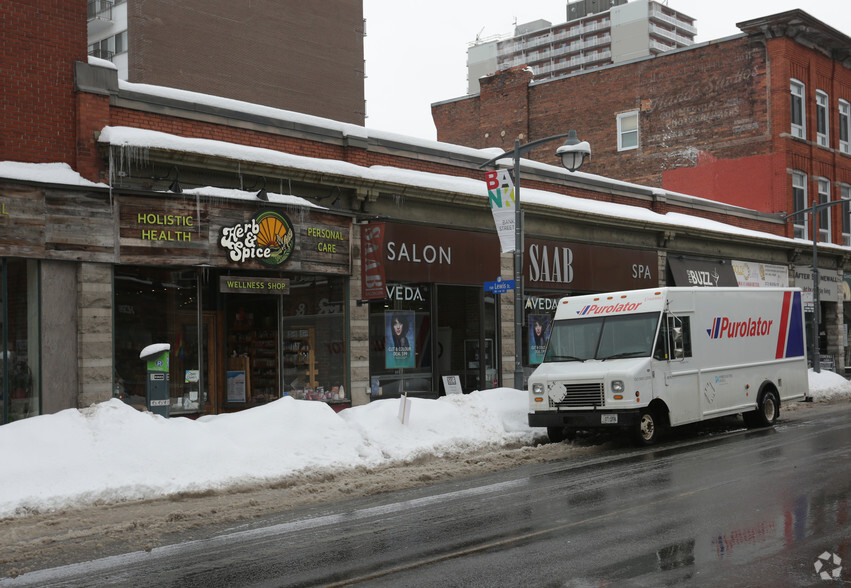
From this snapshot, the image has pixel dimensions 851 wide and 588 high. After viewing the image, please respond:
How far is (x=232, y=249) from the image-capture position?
16.5 metres

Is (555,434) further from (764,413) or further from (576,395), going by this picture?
(764,413)

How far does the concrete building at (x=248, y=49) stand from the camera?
40094 millimetres

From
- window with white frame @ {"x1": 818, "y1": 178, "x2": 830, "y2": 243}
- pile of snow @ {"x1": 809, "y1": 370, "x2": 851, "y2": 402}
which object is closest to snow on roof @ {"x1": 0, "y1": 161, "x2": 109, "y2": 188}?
pile of snow @ {"x1": 809, "y1": 370, "x2": 851, "y2": 402}

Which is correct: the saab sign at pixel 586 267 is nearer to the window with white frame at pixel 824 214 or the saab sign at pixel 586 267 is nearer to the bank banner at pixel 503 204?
the bank banner at pixel 503 204

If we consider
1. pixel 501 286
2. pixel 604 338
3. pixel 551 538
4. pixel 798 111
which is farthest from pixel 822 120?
pixel 551 538

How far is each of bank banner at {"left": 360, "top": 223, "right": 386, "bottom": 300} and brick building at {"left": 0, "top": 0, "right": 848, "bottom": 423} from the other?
0.05 meters

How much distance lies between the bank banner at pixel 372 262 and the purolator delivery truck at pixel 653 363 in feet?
13.1

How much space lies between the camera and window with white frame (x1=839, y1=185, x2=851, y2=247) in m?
40.5

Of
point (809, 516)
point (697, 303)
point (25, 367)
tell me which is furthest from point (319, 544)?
point (697, 303)

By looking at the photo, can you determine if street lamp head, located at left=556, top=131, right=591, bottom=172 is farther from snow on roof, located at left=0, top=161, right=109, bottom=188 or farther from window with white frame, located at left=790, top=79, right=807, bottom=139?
window with white frame, located at left=790, top=79, right=807, bottom=139

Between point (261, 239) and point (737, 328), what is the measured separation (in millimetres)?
9606

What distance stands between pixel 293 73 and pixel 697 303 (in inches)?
1266

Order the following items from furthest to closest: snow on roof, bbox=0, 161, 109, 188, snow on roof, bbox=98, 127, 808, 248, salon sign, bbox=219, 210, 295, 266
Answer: salon sign, bbox=219, 210, 295, 266, snow on roof, bbox=98, 127, 808, 248, snow on roof, bbox=0, 161, 109, 188

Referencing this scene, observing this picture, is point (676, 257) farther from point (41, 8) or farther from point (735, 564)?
point (735, 564)
